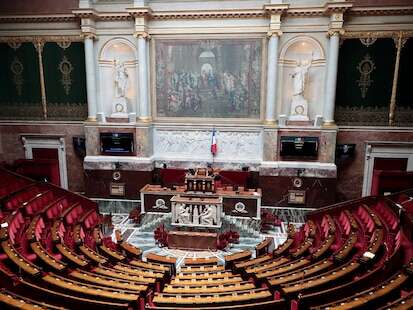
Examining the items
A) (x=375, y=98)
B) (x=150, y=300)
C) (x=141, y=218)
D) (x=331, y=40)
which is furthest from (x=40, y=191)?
(x=375, y=98)

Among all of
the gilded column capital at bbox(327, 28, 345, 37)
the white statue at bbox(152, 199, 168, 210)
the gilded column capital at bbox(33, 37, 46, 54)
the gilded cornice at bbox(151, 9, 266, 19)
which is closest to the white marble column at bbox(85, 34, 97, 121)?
the gilded column capital at bbox(33, 37, 46, 54)

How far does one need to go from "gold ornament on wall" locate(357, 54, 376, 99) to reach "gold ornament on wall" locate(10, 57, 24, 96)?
1537 centimetres

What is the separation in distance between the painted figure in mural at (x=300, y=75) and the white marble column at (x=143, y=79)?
21.3 feet

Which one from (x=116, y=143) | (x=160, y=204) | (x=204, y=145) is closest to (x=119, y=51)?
(x=116, y=143)

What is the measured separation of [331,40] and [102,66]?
998cm

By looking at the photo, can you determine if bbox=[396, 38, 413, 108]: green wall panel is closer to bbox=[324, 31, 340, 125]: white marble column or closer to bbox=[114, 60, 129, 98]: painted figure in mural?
bbox=[324, 31, 340, 125]: white marble column

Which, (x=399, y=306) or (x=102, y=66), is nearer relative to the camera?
(x=399, y=306)

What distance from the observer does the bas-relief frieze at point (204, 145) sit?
570 inches

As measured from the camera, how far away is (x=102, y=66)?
48.4ft

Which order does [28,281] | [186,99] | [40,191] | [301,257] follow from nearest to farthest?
[28,281] → [301,257] → [40,191] → [186,99]

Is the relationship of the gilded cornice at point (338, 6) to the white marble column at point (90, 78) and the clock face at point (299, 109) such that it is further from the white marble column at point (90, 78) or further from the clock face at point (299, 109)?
the white marble column at point (90, 78)

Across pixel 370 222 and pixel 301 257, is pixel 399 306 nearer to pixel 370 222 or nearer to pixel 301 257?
pixel 301 257

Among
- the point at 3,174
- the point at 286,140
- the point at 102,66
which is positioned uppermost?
the point at 102,66

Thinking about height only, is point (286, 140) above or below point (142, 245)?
above
